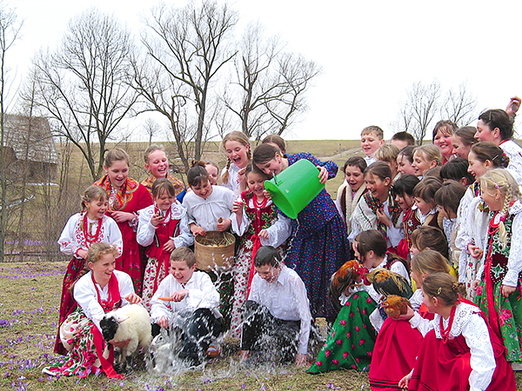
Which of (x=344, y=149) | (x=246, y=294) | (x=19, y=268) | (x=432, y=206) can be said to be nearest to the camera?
(x=432, y=206)

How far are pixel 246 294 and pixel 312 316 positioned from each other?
2.23 ft

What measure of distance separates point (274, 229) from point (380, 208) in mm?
1064

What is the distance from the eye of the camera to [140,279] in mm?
4754

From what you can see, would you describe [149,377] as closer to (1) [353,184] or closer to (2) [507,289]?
(1) [353,184]

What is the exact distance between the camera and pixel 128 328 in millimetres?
3830

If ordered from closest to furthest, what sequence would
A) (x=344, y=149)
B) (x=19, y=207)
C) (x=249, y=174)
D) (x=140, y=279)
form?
1. (x=249, y=174)
2. (x=140, y=279)
3. (x=19, y=207)
4. (x=344, y=149)

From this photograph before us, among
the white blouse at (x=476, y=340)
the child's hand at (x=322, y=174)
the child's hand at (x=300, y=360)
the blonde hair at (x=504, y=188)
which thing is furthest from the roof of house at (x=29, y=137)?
the white blouse at (x=476, y=340)

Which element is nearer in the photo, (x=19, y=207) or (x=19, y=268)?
(x=19, y=268)

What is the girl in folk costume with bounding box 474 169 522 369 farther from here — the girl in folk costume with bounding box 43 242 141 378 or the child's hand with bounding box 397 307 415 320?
the girl in folk costume with bounding box 43 242 141 378

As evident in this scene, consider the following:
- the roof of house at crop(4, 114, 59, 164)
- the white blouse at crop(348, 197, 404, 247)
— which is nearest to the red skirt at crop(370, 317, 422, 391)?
the white blouse at crop(348, 197, 404, 247)

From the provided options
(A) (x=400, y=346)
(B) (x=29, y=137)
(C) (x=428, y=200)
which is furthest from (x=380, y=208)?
Result: (B) (x=29, y=137)

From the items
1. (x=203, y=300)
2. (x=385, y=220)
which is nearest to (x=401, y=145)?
(x=385, y=220)

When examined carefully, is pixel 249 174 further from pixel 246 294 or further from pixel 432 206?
pixel 432 206

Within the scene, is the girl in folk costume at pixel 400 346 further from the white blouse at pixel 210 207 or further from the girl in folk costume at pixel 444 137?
the girl in folk costume at pixel 444 137
